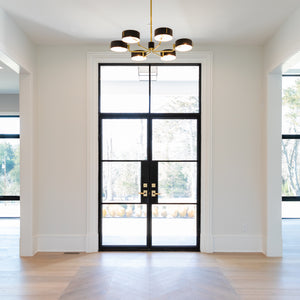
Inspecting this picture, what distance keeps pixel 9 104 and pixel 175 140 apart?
4.80 meters

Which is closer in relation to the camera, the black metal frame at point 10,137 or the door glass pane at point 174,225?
the door glass pane at point 174,225

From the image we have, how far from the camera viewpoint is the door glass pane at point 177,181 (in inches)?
175

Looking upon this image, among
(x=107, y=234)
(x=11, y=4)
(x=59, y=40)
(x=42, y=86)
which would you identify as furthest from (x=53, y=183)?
(x=11, y=4)

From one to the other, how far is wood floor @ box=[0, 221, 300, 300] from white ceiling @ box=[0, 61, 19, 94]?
10.4ft

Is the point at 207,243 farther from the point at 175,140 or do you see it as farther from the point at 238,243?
the point at 175,140

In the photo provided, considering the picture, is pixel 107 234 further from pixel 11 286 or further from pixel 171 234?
pixel 11 286

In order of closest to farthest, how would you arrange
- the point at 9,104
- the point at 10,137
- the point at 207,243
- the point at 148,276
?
1. the point at 148,276
2. the point at 207,243
3. the point at 9,104
4. the point at 10,137

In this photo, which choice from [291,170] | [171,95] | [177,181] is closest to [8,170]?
[177,181]

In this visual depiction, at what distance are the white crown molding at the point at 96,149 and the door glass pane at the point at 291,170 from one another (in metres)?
2.39

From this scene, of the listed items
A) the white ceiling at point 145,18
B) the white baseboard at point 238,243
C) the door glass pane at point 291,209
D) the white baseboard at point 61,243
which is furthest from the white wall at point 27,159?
the door glass pane at point 291,209

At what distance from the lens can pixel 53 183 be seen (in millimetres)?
4371

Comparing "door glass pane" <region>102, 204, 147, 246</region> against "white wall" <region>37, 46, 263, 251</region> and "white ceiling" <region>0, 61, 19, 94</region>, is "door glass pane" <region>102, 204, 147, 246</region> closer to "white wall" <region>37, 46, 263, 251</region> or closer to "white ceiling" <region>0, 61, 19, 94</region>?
"white wall" <region>37, 46, 263, 251</region>

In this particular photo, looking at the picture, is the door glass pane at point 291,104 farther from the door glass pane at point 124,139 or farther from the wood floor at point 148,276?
the door glass pane at point 124,139

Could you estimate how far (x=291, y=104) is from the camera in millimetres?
5828
